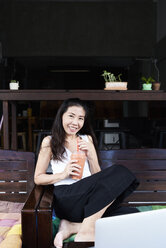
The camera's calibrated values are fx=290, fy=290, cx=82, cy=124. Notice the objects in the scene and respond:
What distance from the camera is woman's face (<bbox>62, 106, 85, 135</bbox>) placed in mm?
1697

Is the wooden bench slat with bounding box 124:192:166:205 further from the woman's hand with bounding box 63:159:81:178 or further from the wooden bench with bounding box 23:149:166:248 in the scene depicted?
the woman's hand with bounding box 63:159:81:178

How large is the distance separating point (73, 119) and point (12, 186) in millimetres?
637

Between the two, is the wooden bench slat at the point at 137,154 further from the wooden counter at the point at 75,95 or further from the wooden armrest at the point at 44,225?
the wooden counter at the point at 75,95

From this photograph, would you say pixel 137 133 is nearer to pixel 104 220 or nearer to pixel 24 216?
pixel 24 216

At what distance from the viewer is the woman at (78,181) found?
54.2 inches

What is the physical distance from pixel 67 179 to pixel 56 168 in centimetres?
10

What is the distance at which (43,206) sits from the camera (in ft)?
4.10

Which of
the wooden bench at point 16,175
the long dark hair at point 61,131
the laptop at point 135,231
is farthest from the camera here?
the wooden bench at point 16,175

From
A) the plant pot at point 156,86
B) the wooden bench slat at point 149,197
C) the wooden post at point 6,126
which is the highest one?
the plant pot at point 156,86

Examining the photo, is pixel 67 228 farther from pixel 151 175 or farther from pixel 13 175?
pixel 151 175

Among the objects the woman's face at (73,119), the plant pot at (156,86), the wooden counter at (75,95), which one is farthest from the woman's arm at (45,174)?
the plant pot at (156,86)

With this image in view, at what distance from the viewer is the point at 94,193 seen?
4.66 ft

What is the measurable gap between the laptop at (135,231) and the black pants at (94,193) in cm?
69

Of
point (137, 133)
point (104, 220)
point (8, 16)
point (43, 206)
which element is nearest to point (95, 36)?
point (8, 16)
